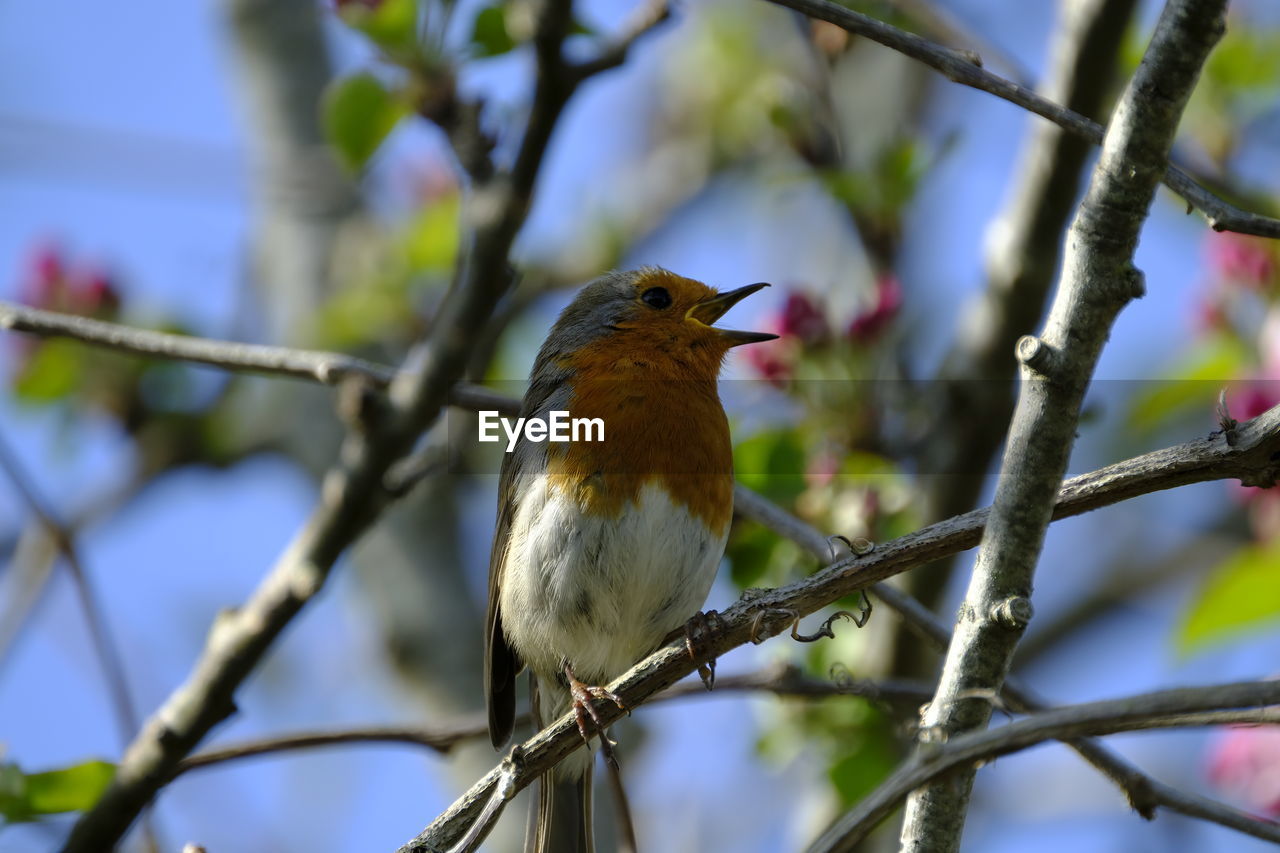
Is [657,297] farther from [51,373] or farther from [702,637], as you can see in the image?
[51,373]

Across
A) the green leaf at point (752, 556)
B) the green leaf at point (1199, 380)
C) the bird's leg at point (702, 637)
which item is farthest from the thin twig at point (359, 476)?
the green leaf at point (1199, 380)

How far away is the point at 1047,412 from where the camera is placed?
2.11 metres

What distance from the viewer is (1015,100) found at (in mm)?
2199

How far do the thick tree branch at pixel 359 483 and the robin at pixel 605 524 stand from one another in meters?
0.51

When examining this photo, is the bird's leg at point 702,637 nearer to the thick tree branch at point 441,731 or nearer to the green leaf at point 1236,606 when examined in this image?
the thick tree branch at point 441,731

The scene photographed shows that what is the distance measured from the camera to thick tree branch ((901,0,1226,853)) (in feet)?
6.48

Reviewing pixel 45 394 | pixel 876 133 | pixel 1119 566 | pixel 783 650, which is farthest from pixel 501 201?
pixel 1119 566

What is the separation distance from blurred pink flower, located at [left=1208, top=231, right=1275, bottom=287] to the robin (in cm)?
171

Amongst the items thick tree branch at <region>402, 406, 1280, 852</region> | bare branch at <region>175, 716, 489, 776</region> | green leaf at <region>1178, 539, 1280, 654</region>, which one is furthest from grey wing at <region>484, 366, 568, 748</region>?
green leaf at <region>1178, 539, 1280, 654</region>

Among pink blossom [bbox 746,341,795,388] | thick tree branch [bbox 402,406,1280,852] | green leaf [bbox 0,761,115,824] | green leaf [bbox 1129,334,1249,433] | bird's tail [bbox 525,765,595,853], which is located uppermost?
pink blossom [bbox 746,341,795,388]

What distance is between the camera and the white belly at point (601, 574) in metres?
3.80

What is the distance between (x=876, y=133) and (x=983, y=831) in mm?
4282

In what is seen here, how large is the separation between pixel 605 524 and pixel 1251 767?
2018 millimetres

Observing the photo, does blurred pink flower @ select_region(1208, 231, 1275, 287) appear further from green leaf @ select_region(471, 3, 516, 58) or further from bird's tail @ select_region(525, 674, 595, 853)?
bird's tail @ select_region(525, 674, 595, 853)
